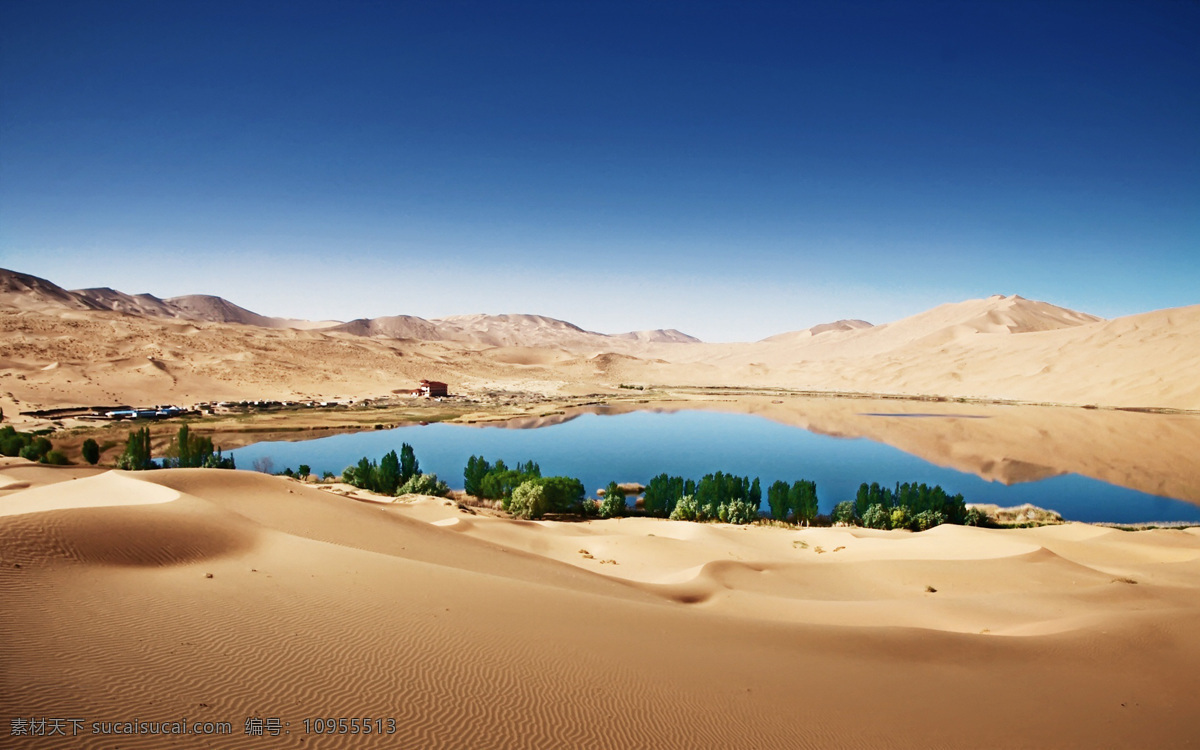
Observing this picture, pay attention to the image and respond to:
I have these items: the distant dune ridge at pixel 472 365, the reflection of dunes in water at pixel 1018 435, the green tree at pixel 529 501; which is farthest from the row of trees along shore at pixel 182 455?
the distant dune ridge at pixel 472 365

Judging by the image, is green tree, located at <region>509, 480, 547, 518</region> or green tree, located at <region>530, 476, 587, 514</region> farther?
green tree, located at <region>530, 476, 587, 514</region>

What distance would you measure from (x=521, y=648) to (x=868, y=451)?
47413 mm

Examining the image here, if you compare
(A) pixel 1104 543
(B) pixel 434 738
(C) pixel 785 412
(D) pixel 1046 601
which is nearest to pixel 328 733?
(B) pixel 434 738

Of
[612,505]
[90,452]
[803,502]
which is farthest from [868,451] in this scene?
[90,452]

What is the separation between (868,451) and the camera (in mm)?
49500

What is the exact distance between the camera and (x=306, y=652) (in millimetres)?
6613

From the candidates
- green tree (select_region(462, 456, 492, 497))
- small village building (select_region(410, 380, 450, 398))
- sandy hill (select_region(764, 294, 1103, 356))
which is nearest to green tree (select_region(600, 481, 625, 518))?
green tree (select_region(462, 456, 492, 497))

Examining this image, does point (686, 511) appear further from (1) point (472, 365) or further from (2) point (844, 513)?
(1) point (472, 365)

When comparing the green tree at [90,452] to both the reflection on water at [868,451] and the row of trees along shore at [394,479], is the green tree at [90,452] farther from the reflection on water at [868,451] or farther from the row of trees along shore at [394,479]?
the row of trees along shore at [394,479]

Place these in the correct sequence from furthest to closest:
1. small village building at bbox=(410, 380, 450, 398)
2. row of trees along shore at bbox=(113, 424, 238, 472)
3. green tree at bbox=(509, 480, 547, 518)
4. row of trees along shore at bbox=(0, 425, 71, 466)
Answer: small village building at bbox=(410, 380, 450, 398) → row of trees along shore at bbox=(0, 425, 71, 466) → row of trees along shore at bbox=(113, 424, 238, 472) → green tree at bbox=(509, 480, 547, 518)

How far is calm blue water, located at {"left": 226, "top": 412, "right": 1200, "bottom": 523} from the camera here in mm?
34488

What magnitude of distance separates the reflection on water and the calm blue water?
118 mm

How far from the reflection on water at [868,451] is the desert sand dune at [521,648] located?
21.6m

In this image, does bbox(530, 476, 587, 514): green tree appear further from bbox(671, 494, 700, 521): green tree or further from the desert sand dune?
the desert sand dune
